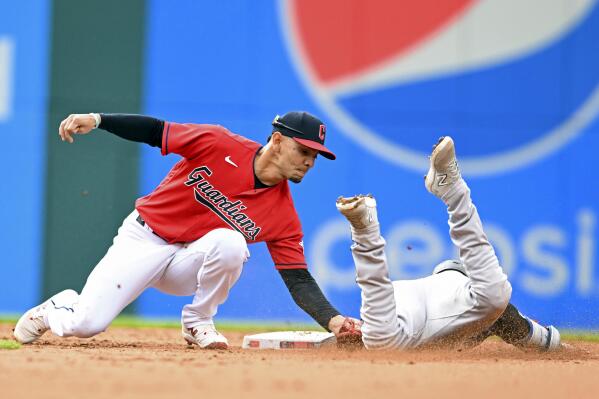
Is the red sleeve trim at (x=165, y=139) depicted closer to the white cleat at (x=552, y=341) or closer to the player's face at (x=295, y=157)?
the player's face at (x=295, y=157)

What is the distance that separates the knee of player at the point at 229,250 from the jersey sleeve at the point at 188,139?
0.44 metres

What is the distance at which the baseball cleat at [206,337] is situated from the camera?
185 inches

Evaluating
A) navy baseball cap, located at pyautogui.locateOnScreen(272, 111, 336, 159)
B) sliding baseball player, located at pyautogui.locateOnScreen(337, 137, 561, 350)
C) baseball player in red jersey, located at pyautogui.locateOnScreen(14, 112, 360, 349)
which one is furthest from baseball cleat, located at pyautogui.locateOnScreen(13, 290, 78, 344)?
sliding baseball player, located at pyautogui.locateOnScreen(337, 137, 561, 350)

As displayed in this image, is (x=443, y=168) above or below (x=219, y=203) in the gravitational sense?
above

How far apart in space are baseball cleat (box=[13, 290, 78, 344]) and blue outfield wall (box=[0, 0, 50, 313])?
3.32 m

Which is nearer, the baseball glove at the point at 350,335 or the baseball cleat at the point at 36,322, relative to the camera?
the baseball glove at the point at 350,335

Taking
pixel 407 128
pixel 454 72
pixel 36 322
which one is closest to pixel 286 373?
pixel 36 322

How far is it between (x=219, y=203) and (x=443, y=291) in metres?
1.13

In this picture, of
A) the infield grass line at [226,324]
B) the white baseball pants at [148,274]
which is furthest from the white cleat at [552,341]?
the infield grass line at [226,324]

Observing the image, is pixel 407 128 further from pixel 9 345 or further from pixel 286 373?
pixel 286 373

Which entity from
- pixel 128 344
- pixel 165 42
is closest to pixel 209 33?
pixel 165 42

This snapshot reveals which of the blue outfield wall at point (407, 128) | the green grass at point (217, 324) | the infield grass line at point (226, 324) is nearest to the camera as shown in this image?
the infield grass line at point (226, 324)

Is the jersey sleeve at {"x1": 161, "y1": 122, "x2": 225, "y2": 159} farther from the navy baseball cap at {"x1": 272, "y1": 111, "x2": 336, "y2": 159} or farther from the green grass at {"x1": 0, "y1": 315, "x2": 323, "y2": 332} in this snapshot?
the green grass at {"x1": 0, "y1": 315, "x2": 323, "y2": 332}

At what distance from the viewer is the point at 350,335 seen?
454cm
